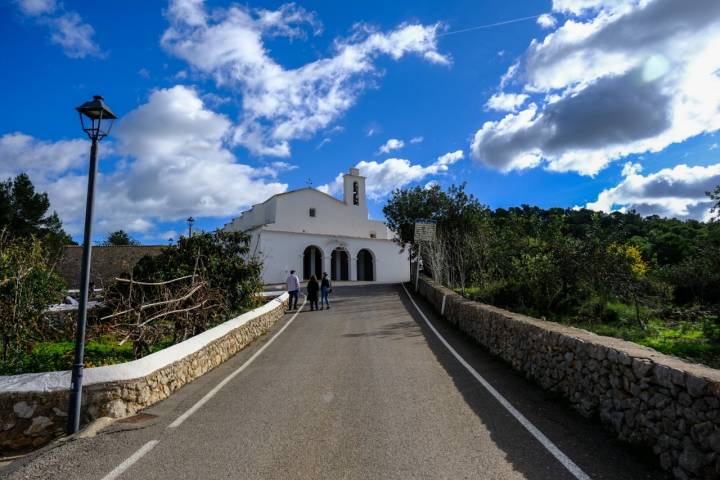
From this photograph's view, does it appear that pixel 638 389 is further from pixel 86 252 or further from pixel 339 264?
pixel 339 264

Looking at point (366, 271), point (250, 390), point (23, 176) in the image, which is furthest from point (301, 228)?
point (250, 390)

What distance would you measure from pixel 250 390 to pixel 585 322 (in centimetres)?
1123

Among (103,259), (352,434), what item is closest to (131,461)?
(352,434)

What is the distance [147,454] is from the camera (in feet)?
16.8

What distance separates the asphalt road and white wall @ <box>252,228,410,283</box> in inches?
1093

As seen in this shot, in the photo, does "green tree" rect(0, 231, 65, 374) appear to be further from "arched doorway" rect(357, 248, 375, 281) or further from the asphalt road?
"arched doorway" rect(357, 248, 375, 281)

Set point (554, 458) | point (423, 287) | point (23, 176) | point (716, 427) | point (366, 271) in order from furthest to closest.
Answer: point (366, 271)
point (23, 176)
point (423, 287)
point (554, 458)
point (716, 427)

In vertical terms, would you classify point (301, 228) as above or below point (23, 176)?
below

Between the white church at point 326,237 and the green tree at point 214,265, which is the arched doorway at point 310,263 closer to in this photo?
the white church at point 326,237

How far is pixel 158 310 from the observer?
36.7ft

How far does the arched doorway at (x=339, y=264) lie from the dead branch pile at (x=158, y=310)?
29.5 m

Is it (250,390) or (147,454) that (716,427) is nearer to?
(147,454)

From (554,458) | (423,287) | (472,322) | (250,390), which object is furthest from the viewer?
(423,287)

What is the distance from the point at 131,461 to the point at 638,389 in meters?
5.48
